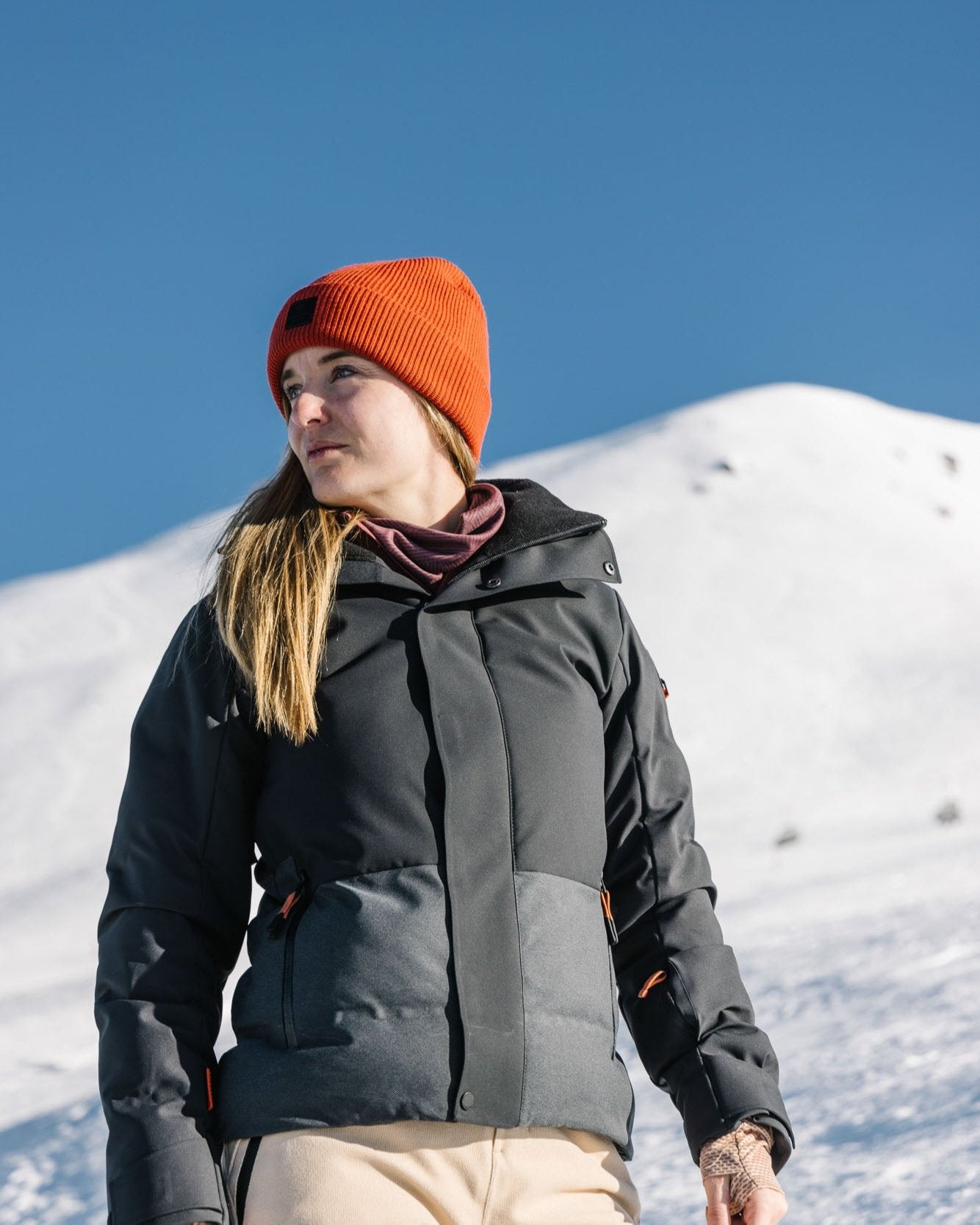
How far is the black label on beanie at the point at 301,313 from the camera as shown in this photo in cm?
204

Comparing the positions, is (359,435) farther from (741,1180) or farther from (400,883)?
(741,1180)

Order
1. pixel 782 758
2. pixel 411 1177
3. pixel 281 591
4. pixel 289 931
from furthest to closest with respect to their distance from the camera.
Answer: pixel 782 758, pixel 281 591, pixel 289 931, pixel 411 1177

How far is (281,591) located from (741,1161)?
2.84 feet

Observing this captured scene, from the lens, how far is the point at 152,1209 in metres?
1.50

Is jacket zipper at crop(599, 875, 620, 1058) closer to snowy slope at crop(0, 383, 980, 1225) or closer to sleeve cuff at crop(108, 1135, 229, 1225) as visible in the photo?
sleeve cuff at crop(108, 1135, 229, 1225)

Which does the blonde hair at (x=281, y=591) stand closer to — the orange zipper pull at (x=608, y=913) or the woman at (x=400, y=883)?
the woman at (x=400, y=883)

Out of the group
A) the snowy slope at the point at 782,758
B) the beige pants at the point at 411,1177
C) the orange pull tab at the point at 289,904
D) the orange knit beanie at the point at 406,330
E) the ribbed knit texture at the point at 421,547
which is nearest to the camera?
the beige pants at the point at 411,1177

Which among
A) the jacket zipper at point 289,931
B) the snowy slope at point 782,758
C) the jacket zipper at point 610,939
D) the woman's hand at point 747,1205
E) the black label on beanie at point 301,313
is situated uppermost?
the black label on beanie at point 301,313

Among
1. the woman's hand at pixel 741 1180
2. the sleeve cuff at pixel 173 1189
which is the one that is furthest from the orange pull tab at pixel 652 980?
the sleeve cuff at pixel 173 1189

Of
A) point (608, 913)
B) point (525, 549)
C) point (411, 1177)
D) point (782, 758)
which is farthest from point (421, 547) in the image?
point (782, 758)

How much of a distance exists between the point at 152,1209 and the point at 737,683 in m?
9.07

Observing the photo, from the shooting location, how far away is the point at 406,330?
6.68 feet

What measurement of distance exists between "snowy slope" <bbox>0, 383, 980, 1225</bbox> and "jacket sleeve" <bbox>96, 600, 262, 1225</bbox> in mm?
344

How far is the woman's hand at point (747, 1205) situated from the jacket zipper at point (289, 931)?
532mm
